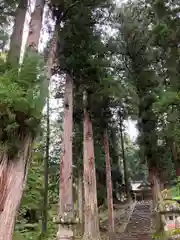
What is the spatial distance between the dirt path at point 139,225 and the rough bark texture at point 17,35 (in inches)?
483

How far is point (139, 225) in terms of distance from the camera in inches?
696

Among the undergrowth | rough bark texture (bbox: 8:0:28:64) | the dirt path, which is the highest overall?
rough bark texture (bbox: 8:0:28:64)

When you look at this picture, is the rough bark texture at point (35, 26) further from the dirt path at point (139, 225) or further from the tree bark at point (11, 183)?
the dirt path at point (139, 225)

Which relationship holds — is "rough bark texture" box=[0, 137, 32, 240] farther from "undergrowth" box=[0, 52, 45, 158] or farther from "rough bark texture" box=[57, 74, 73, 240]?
"rough bark texture" box=[57, 74, 73, 240]

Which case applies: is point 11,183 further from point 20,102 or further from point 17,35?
point 17,35

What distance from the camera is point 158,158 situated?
1450 cm

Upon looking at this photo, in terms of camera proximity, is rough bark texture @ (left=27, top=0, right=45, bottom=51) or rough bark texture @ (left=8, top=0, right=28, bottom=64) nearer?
rough bark texture @ (left=8, top=0, right=28, bottom=64)

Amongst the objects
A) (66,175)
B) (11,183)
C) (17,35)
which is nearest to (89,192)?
(66,175)

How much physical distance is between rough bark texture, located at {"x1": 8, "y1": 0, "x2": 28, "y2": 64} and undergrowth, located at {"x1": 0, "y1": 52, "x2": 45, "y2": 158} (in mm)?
296

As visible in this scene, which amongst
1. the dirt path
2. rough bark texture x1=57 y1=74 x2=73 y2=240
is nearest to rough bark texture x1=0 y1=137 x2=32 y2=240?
rough bark texture x1=57 y1=74 x2=73 y2=240

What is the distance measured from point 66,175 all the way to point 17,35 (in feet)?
15.6

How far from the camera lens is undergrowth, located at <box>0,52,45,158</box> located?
380cm

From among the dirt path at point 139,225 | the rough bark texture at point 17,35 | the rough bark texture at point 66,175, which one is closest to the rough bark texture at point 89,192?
the rough bark texture at point 66,175

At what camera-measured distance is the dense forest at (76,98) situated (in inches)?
159
